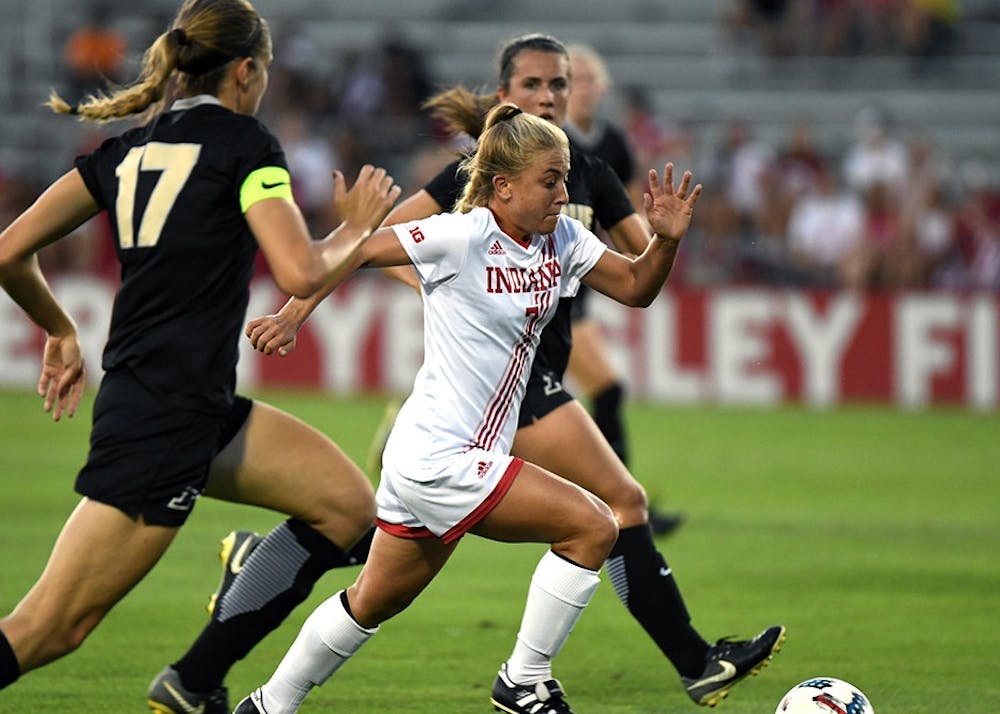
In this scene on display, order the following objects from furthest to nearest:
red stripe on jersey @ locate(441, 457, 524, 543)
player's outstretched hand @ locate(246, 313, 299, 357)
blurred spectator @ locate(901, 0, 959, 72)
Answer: blurred spectator @ locate(901, 0, 959, 72)
red stripe on jersey @ locate(441, 457, 524, 543)
player's outstretched hand @ locate(246, 313, 299, 357)

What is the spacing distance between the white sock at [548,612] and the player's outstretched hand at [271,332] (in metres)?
1.07

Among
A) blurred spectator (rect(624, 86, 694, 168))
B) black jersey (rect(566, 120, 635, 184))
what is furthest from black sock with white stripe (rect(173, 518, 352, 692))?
blurred spectator (rect(624, 86, 694, 168))

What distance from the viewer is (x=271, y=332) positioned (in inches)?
199

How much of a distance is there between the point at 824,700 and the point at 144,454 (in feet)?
7.22

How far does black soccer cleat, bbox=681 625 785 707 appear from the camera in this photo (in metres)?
6.02

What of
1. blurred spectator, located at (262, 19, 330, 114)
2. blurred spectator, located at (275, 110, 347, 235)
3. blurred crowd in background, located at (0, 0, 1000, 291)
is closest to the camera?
blurred crowd in background, located at (0, 0, 1000, 291)

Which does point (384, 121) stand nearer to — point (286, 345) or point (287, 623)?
point (287, 623)

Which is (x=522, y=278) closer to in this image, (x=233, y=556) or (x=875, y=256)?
(x=233, y=556)

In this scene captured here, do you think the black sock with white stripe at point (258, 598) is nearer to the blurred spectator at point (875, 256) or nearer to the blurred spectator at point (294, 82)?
the blurred spectator at point (875, 256)

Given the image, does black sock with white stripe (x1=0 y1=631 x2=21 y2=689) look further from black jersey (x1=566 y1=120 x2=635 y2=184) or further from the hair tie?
black jersey (x1=566 y1=120 x2=635 y2=184)

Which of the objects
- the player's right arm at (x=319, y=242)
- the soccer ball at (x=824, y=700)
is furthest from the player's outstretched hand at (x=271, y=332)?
the soccer ball at (x=824, y=700)

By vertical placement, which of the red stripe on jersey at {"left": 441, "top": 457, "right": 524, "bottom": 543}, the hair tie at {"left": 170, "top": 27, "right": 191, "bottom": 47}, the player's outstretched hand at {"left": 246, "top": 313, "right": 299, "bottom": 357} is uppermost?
the hair tie at {"left": 170, "top": 27, "right": 191, "bottom": 47}

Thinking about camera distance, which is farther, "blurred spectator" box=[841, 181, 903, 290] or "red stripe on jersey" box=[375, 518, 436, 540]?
"blurred spectator" box=[841, 181, 903, 290]

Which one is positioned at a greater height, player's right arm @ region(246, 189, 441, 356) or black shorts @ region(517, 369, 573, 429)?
player's right arm @ region(246, 189, 441, 356)
